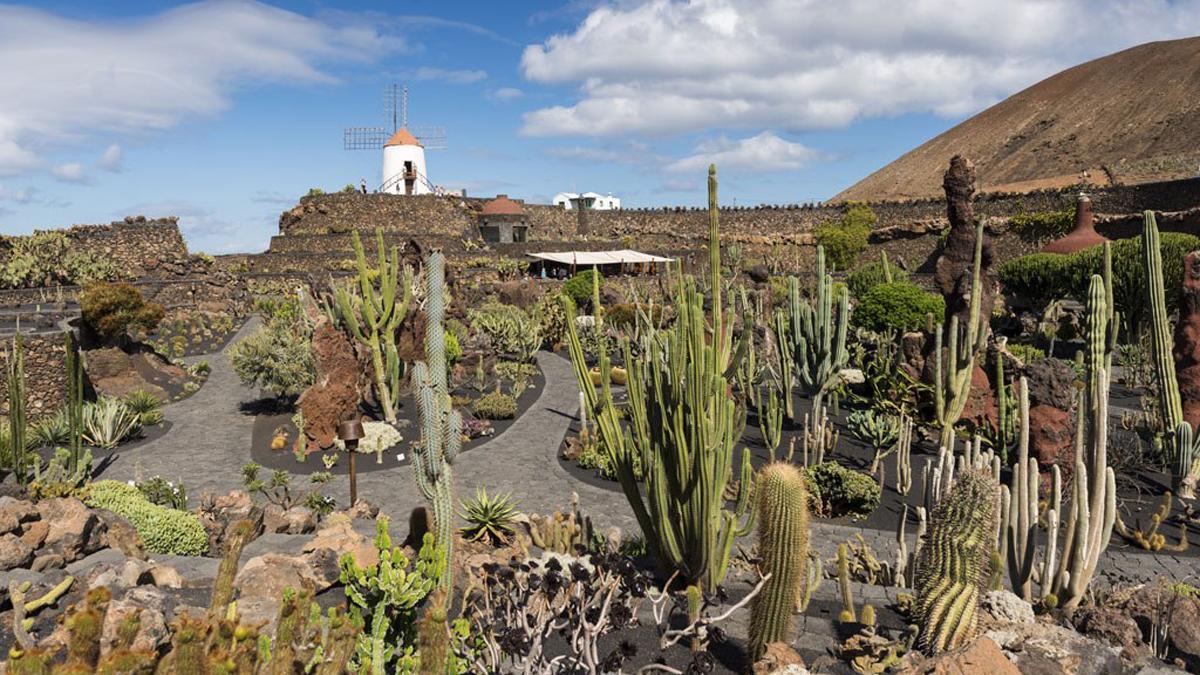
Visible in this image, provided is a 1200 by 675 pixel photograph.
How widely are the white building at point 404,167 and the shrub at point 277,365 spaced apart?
106 feet

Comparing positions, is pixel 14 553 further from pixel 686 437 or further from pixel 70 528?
pixel 686 437

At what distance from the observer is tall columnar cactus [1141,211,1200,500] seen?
8.88 meters

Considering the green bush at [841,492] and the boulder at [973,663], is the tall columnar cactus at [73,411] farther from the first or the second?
the boulder at [973,663]

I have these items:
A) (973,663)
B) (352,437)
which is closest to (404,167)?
(352,437)

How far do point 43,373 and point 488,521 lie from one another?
10.1 m

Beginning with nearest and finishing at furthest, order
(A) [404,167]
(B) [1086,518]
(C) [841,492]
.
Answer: (B) [1086,518] → (C) [841,492] → (A) [404,167]

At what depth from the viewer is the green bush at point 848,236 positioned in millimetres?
42062

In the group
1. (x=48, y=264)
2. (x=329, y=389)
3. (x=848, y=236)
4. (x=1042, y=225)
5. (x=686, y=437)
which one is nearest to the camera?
(x=686, y=437)

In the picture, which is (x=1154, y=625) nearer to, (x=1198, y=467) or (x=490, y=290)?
(x=1198, y=467)

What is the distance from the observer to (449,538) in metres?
5.71

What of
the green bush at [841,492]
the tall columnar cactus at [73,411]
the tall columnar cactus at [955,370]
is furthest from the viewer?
the tall columnar cactus at [955,370]

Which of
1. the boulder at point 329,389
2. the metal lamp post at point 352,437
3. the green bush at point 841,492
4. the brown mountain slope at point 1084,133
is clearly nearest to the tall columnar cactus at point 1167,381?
the green bush at point 841,492

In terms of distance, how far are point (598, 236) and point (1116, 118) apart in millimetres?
43051

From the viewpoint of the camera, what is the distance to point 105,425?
39.7 ft
